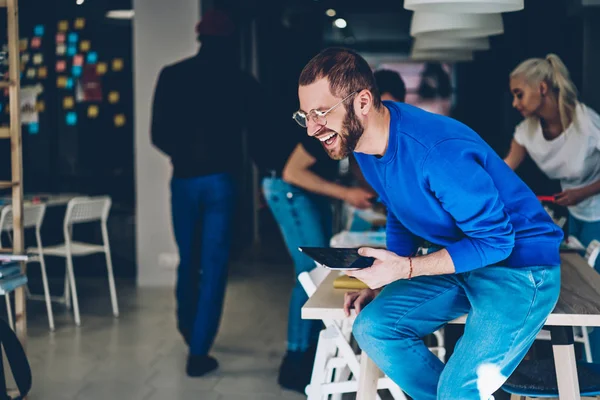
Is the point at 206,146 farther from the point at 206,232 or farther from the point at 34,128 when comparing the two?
the point at 34,128

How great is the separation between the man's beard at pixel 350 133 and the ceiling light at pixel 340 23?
7692 millimetres

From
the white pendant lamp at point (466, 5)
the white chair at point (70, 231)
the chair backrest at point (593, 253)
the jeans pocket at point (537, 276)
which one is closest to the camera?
the jeans pocket at point (537, 276)

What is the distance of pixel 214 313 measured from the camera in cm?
420

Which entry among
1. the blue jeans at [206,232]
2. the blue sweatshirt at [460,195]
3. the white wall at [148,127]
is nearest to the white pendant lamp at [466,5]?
the blue sweatshirt at [460,195]

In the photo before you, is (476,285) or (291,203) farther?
(291,203)

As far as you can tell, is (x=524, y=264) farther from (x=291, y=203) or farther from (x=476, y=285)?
(x=291, y=203)

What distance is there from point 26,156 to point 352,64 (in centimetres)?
582

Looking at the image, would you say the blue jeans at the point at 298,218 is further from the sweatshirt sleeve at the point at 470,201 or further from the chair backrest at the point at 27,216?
the chair backrest at the point at 27,216

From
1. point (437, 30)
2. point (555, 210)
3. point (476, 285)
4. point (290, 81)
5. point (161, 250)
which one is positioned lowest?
point (161, 250)

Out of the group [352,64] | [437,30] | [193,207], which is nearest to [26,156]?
[193,207]

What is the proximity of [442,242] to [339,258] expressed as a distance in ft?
1.05

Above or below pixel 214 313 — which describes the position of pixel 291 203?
above

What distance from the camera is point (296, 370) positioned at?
3863 millimetres

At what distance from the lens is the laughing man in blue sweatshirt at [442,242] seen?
6.45 feet
